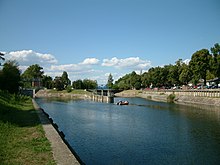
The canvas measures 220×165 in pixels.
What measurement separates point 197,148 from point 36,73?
168 m

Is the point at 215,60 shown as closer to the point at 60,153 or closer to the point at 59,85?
the point at 60,153

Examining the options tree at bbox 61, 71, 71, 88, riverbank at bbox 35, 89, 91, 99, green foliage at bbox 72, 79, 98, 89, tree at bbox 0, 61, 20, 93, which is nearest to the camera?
tree at bbox 0, 61, 20, 93

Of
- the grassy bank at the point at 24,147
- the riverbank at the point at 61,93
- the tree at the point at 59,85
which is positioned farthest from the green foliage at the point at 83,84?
the grassy bank at the point at 24,147

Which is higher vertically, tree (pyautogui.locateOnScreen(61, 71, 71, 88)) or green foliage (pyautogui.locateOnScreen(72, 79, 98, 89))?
tree (pyautogui.locateOnScreen(61, 71, 71, 88))

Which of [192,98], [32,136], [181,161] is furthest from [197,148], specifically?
[192,98]

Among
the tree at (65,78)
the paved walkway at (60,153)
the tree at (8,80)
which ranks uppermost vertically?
the tree at (65,78)

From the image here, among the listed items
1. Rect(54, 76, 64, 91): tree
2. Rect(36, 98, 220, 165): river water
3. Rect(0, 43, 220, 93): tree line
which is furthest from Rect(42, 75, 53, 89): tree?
Rect(36, 98, 220, 165): river water

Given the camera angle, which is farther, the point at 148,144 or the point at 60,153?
the point at 148,144

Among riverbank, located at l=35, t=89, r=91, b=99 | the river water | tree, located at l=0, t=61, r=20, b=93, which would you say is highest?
tree, located at l=0, t=61, r=20, b=93

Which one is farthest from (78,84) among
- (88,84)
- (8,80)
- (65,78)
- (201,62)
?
(201,62)

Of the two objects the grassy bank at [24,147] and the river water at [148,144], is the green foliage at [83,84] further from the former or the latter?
the grassy bank at [24,147]

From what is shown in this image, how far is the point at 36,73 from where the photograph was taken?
17650 cm

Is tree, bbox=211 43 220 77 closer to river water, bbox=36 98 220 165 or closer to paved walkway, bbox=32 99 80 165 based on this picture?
river water, bbox=36 98 220 165

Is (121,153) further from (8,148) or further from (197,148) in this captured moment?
(8,148)
